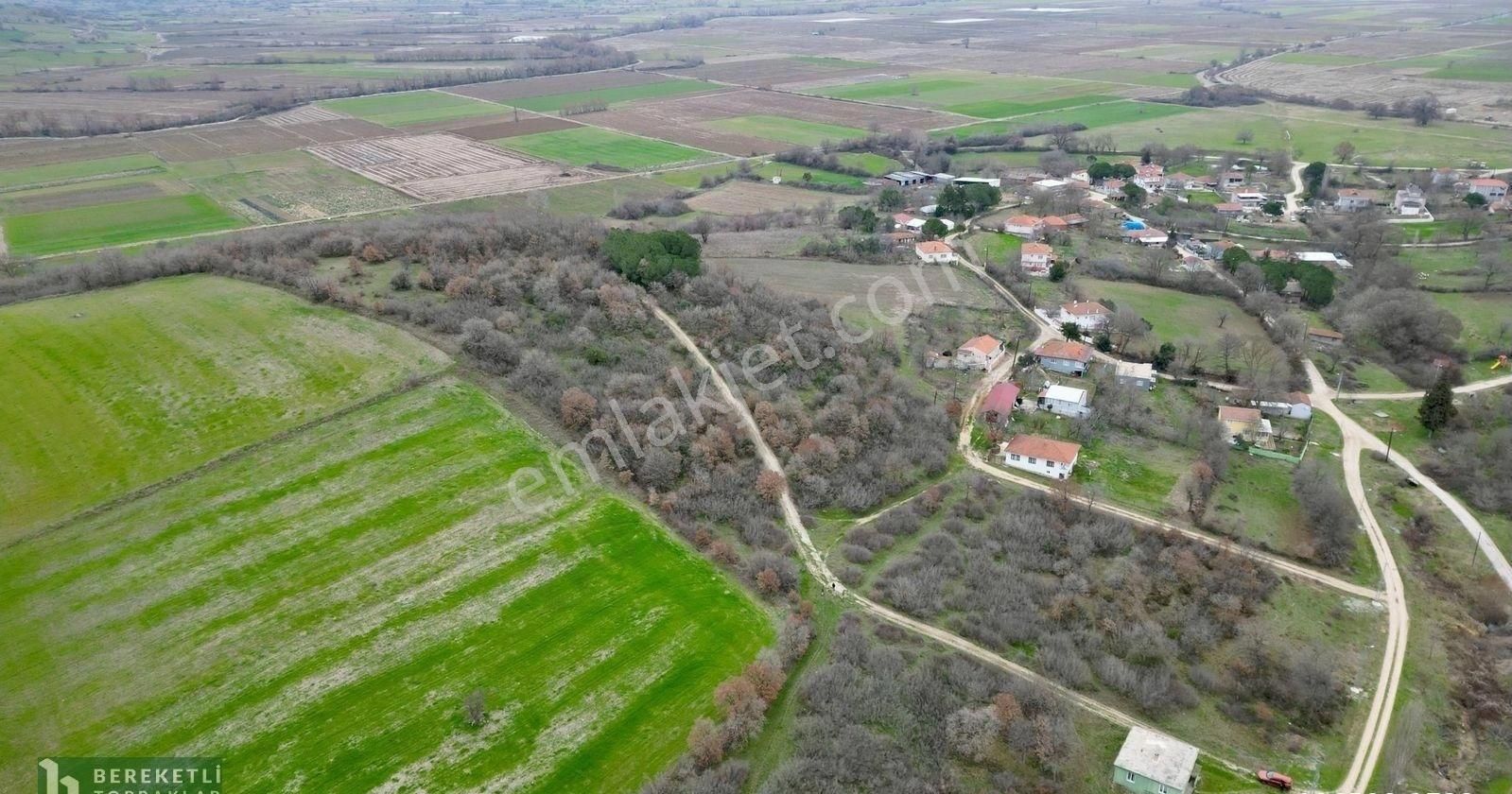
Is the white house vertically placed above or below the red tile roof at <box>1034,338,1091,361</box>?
below

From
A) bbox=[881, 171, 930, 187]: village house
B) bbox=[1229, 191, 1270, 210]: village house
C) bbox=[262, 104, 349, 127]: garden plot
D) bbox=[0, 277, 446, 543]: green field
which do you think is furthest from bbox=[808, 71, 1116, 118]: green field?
bbox=[0, 277, 446, 543]: green field

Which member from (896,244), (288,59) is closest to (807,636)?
(896,244)

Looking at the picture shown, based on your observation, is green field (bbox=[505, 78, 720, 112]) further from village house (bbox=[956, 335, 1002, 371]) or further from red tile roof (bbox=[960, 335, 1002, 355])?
village house (bbox=[956, 335, 1002, 371])

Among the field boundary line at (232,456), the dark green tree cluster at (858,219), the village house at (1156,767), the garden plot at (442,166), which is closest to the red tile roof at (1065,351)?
the dark green tree cluster at (858,219)

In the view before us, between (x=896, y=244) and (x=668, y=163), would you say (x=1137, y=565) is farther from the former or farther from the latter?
(x=668, y=163)

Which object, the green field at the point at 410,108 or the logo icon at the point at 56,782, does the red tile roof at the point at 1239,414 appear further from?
the green field at the point at 410,108
